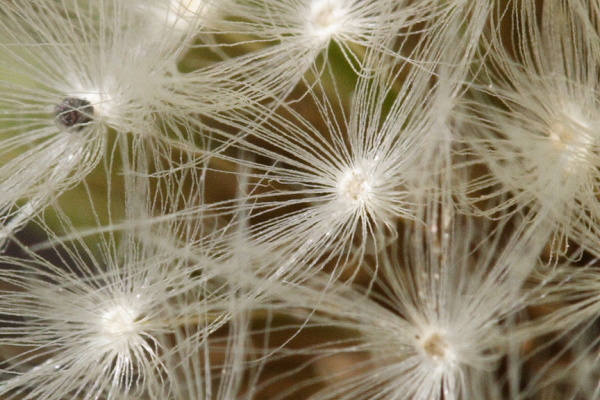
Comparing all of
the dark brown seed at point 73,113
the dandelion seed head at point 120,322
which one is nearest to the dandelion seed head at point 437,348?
the dandelion seed head at point 120,322

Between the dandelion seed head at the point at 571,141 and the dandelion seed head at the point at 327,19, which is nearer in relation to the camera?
the dandelion seed head at the point at 571,141

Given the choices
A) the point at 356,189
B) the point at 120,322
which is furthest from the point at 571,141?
the point at 120,322

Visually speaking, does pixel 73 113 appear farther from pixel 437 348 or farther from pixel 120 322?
pixel 437 348

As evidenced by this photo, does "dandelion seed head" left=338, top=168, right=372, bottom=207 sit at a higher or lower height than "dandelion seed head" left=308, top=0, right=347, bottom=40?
lower

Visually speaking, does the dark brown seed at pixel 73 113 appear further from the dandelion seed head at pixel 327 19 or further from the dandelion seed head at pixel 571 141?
the dandelion seed head at pixel 571 141

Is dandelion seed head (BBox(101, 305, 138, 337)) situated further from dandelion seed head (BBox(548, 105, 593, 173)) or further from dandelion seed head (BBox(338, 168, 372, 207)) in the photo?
dandelion seed head (BBox(548, 105, 593, 173))

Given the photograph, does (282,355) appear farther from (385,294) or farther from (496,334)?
(496,334)

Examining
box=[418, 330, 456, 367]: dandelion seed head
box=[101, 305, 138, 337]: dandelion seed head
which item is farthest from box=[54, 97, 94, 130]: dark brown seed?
box=[418, 330, 456, 367]: dandelion seed head

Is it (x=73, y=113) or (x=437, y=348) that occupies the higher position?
(x=73, y=113)

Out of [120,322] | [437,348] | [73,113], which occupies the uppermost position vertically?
[73,113]
